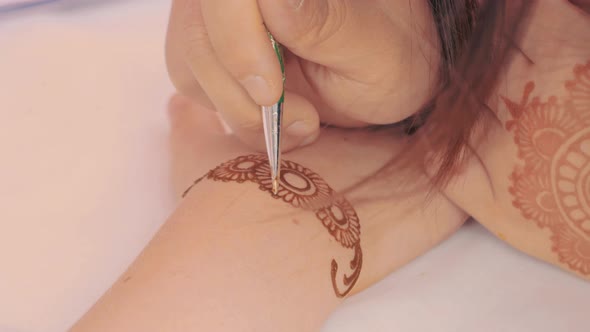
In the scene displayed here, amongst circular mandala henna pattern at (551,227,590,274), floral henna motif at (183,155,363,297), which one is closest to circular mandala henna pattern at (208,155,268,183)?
floral henna motif at (183,155,363,297)

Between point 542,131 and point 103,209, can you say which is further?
point 103,209

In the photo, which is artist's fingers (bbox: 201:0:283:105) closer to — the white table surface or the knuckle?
the knuckle

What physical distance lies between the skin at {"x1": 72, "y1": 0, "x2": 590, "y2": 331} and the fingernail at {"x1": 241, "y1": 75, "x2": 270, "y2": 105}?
0.04 meters

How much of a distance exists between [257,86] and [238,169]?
0.62 feet

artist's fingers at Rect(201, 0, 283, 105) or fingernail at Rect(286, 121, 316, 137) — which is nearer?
artist's fingers at Rect(201, 0, 283, 105)

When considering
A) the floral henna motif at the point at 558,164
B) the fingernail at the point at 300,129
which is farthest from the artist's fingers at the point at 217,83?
the floral henna motif at the point at 558,164

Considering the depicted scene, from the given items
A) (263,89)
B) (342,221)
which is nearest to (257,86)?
(263,89)

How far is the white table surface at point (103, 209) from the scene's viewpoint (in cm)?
74

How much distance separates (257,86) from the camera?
59cm

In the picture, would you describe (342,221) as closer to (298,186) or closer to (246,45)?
(298,186)

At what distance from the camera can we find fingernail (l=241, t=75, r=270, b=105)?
1.90ft

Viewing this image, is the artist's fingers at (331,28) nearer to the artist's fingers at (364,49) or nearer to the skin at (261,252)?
the artist's fingers at (364,49)

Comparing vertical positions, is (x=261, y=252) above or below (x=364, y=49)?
below

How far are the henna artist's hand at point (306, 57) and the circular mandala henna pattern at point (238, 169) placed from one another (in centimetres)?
3
